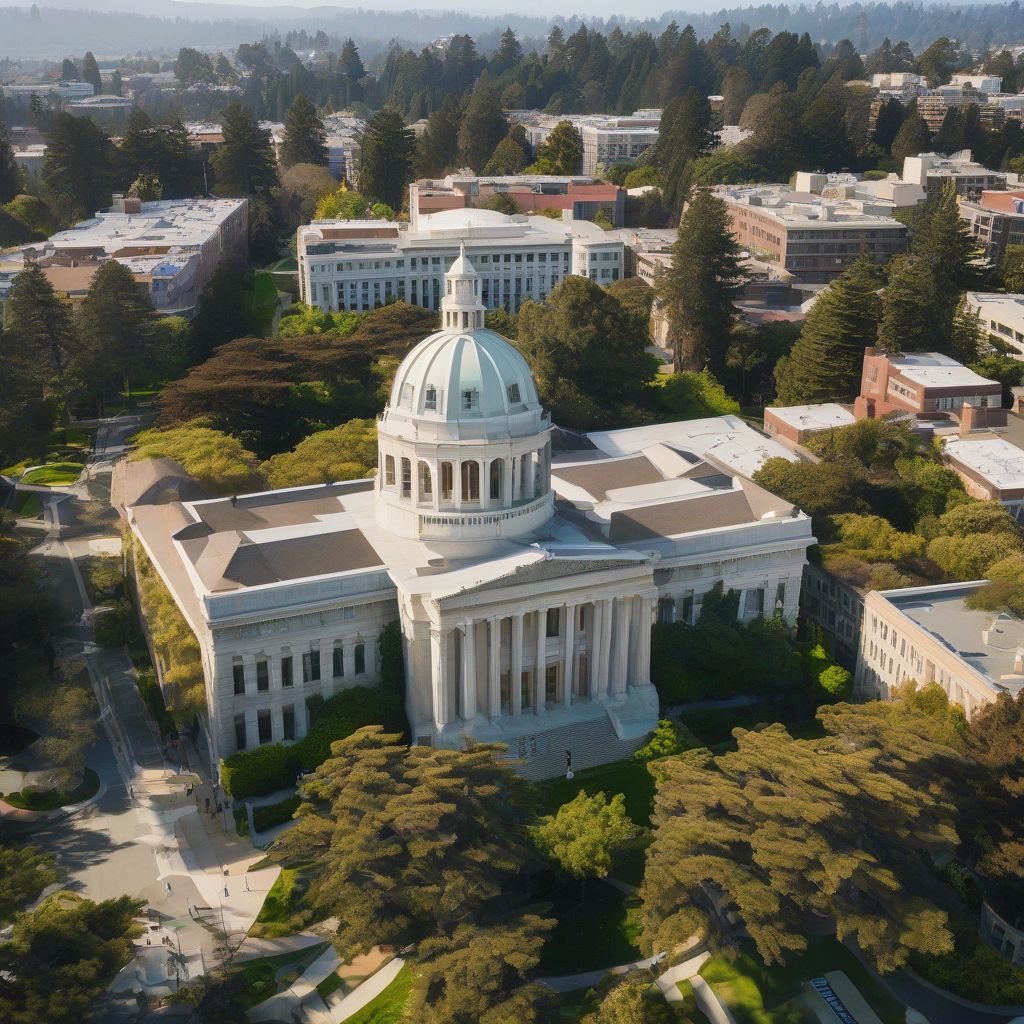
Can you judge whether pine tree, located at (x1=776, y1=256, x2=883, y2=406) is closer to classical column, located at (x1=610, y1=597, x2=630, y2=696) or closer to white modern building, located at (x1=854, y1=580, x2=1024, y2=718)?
white modern building, located at (x1=854, y1=580, x2=1024, y2=718)

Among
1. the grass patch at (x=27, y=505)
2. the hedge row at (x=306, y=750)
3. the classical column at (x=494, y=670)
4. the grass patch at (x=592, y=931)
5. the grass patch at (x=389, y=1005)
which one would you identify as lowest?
the grass patch at (x=27, y=505)

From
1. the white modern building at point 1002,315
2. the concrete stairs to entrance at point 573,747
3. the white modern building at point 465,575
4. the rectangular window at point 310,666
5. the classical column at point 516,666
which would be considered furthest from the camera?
the white modern building at point 1002,315

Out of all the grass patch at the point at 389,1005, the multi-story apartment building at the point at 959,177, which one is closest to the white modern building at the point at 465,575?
the grass patch at the point at 389,1005

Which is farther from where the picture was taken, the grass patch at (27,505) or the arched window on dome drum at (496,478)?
the grass patch at (27,505)

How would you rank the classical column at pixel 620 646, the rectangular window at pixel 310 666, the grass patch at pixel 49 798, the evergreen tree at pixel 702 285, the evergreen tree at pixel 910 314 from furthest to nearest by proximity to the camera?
1. the evergreen tree at pixel 702 285
2. the evergreen tree at pixel 910 314
3. the classical column at pixel 620 646
4. the rectangular window at pixel 310 666
5. the grass patch at pixel 49 798

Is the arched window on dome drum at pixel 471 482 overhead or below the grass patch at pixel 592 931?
overhead

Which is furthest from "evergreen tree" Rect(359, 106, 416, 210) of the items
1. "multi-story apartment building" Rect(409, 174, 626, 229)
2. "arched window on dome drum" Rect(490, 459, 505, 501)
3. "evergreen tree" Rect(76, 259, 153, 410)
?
"arched window on dome drum" Rect(490, 459, 505, 501)

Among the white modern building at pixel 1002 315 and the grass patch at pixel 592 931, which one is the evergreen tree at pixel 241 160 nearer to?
the white modern building at pixel 1002 315

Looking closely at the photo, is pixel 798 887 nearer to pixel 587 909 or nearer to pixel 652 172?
pixel 587 909
